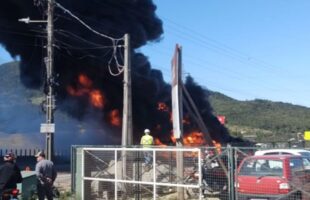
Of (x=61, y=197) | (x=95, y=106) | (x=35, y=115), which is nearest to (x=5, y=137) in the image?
(x=35, y=115)

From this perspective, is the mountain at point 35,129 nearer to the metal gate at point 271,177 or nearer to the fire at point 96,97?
A: the fire at point 96,97

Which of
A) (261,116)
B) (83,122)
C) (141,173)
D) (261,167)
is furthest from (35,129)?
(261,116)

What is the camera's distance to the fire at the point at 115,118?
147ft

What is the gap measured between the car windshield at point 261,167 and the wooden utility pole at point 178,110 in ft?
5.63

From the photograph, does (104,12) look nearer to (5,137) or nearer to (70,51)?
(70,51)

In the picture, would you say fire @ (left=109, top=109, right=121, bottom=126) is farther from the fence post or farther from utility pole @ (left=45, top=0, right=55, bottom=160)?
the fence post

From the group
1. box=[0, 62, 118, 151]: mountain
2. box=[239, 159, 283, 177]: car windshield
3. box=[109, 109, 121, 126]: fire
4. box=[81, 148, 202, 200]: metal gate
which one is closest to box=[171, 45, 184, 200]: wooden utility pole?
box=[81, 148, 202, 200]: metal gate

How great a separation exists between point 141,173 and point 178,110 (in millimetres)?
2312

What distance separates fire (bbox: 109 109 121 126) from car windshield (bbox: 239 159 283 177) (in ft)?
105

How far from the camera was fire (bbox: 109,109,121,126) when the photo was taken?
4481 cm

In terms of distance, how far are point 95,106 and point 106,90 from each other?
1864mm

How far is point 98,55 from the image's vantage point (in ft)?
139

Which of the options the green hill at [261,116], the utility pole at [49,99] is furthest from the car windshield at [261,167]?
the green hill at [261,116]

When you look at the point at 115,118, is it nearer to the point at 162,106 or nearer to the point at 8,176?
the point at 162,106
